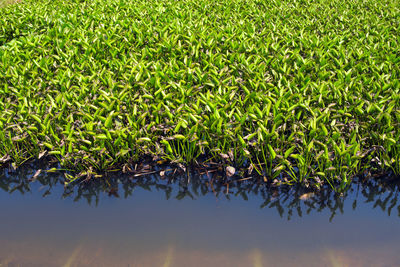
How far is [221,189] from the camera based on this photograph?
11.6 ft

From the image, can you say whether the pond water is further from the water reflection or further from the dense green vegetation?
the dense green vegetation

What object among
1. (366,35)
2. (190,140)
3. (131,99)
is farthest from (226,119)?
(366,35)

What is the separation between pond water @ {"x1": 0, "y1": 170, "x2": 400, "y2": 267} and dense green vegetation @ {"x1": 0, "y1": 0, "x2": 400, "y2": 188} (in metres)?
0.23

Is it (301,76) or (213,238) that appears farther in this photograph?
Answer: (301,76)

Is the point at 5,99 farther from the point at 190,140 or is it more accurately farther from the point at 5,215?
the point at 190,140

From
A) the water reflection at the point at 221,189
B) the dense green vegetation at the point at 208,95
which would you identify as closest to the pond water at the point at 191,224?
the water reflection at the point at 221,189

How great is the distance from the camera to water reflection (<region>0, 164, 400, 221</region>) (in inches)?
132

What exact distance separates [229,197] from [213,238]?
49 centimetres

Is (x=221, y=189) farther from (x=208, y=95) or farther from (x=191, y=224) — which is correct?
(x=208, y=95)

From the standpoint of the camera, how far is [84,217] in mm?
3297

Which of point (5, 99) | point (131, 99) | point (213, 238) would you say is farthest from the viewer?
point (5, 99)

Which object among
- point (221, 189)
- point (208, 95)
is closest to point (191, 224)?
point (221, 189)

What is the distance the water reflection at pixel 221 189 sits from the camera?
336 centimetres

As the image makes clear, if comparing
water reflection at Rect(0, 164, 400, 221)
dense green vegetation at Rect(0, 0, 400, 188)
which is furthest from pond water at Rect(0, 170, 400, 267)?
dense green vegetation at Rect(0, 0, 400, 188)
